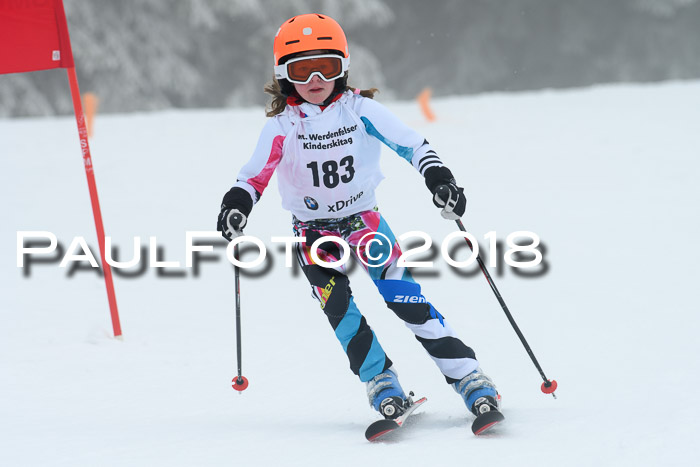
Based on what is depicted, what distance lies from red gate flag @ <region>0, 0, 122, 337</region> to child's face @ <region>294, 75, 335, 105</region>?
1.69 m

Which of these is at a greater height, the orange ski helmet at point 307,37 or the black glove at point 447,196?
the orange ski helmet at point 307,37

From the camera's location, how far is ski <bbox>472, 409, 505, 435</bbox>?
128 inches

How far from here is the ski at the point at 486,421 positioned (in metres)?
3.24

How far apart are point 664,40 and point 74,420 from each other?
21.3 meters

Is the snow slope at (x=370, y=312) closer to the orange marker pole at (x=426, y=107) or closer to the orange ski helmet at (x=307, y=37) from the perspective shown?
the orange marker pole at (x=426, y=107)

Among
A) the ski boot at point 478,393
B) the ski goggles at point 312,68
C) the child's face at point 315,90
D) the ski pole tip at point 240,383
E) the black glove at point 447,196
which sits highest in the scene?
the ski goggles at point 312,68

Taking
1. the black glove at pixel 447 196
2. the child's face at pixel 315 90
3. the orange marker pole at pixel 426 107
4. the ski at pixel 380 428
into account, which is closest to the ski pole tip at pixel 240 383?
the ski at pixel 380 428

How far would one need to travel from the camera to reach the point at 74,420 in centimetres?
377

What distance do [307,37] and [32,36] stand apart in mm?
2033

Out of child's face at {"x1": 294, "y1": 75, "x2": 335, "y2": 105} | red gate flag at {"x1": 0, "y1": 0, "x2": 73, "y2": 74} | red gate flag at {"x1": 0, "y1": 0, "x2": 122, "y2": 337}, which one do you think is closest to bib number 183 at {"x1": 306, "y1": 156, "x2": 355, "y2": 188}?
child's face at {"x1": 294, "y1": 75, "x2": 335, "y2": 105}

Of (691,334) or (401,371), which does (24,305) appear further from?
(691,334)

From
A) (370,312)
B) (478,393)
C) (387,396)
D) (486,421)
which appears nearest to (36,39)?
(370,312)

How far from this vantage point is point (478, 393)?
3443 millimetres

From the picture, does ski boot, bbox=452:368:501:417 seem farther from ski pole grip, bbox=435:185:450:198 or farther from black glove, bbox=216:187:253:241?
black glove, bbox=216:187:253:241
